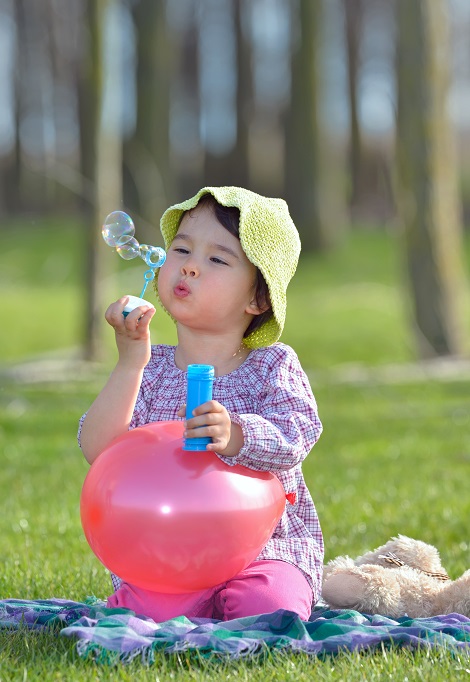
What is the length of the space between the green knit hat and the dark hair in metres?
0.03

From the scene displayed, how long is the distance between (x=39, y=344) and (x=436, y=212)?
7.59 metres

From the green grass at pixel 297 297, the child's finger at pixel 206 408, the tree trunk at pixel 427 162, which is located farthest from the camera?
the green grass at pixel 297 297

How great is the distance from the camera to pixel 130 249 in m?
3.83

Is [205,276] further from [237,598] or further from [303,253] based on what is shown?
[303,253]

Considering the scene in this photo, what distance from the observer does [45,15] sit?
3575 cm

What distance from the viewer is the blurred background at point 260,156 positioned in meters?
12.7

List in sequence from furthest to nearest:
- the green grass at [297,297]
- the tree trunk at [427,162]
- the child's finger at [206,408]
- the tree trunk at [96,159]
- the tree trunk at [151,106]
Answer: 1. the tree trunk at [151,106]
2. the green grass at [297,297]
3. the tree trunk at [96,159]
4. the tree trunk at [427,162]
5. the child's finger at [206,408]

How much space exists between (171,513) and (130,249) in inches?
39.1

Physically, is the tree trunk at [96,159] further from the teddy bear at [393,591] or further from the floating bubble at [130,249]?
the teddy bear at [393,591]

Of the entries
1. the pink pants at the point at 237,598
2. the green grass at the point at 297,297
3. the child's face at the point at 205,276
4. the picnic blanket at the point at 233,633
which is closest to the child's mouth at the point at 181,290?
the child's face at the point at 205,276

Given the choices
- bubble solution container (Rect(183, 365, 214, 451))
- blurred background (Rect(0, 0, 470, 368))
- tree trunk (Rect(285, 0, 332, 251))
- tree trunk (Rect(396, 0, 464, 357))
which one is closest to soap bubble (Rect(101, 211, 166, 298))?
bubble solution container (Rect(183, 365, 214, 451))

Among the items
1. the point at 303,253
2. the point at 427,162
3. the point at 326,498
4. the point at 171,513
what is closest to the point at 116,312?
the point at 171,513

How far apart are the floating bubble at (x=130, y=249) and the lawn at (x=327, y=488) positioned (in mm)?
1302

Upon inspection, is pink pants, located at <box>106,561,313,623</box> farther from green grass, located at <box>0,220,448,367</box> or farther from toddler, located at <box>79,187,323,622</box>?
green grass, located at <box>0,220,448,367</box>
